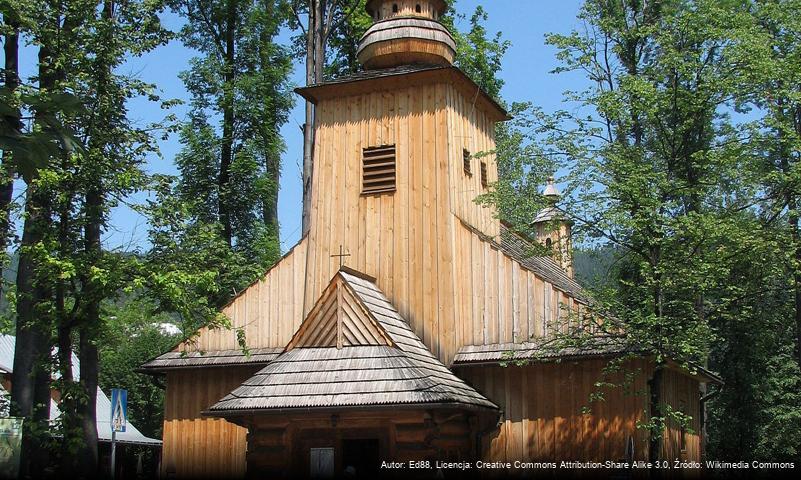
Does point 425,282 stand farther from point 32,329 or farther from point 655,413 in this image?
point 32,329

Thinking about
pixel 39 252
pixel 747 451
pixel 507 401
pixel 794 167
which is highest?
pixel 794 167

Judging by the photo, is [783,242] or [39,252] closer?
[39,252]

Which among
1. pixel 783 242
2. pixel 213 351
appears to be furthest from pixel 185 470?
pixel 783 242

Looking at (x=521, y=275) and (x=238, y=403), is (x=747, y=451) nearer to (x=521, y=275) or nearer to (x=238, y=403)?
(x=521, y=275)

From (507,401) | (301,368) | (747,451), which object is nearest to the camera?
(301,368)

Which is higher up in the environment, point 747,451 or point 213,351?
point 213,351

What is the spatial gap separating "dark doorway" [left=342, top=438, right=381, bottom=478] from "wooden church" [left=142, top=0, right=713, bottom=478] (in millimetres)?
38

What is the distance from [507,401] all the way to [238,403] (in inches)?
206

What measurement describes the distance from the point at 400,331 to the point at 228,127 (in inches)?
495

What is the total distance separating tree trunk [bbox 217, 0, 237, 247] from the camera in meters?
26.9

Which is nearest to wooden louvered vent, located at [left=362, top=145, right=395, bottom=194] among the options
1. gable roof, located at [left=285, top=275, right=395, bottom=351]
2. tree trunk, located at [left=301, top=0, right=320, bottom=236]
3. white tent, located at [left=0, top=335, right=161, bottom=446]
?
gable roof, located at [left=285, top=275, right=395, bottom=351]

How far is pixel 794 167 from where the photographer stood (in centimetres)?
1527

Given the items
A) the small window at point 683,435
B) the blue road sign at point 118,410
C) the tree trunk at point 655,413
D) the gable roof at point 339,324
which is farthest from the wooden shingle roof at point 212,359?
the small window at point 683,435

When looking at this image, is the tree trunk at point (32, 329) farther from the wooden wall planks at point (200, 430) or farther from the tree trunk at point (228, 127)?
the tree trunk at point (228, 127)
